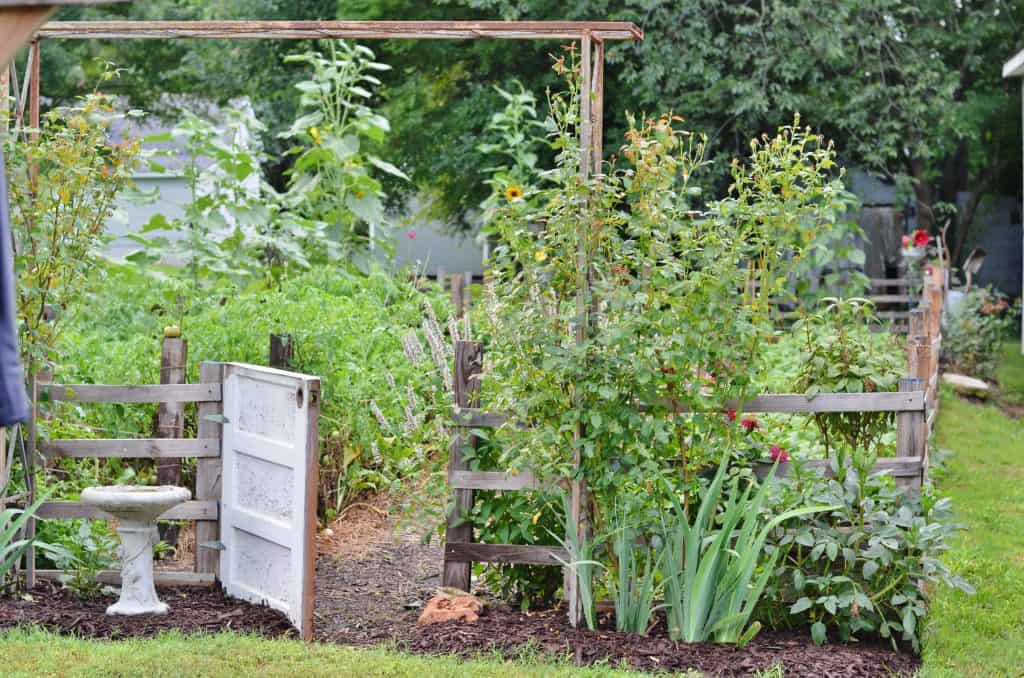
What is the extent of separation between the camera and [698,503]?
5.39 metres

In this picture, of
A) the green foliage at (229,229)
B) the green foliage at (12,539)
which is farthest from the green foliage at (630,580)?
the green foliage at (229,229)

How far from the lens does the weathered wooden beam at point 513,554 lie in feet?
17.5

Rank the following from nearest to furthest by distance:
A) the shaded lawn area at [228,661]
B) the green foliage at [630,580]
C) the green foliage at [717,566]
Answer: the shaded lawn area at [228,661] → the green foliage at [717,566] → the green foliage at [630,580]

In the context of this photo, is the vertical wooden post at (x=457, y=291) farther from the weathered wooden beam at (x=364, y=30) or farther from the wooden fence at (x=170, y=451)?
the weathered wooden beam at (x=364, y=30)

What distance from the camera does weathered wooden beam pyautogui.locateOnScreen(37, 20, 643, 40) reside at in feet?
16.9

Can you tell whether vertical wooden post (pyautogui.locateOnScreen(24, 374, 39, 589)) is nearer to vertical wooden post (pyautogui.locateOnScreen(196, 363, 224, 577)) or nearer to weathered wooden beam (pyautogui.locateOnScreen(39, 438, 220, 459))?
weathered wooden beam (pyautogui.locateOnScreen(39, 438, 220, 459))

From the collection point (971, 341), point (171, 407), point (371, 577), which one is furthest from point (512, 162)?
point (171, 407)

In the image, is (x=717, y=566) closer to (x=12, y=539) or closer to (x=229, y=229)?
(x=12, y=539)

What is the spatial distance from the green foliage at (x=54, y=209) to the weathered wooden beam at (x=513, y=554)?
210 cm

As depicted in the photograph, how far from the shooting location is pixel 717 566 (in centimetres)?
491

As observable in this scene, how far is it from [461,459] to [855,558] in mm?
1704

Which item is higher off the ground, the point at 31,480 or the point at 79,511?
the point at 31,480

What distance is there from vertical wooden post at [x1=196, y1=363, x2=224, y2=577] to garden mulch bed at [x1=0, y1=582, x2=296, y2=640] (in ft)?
0.64

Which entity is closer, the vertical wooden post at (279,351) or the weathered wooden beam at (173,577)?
the weathered wooden beam at (173,577)
